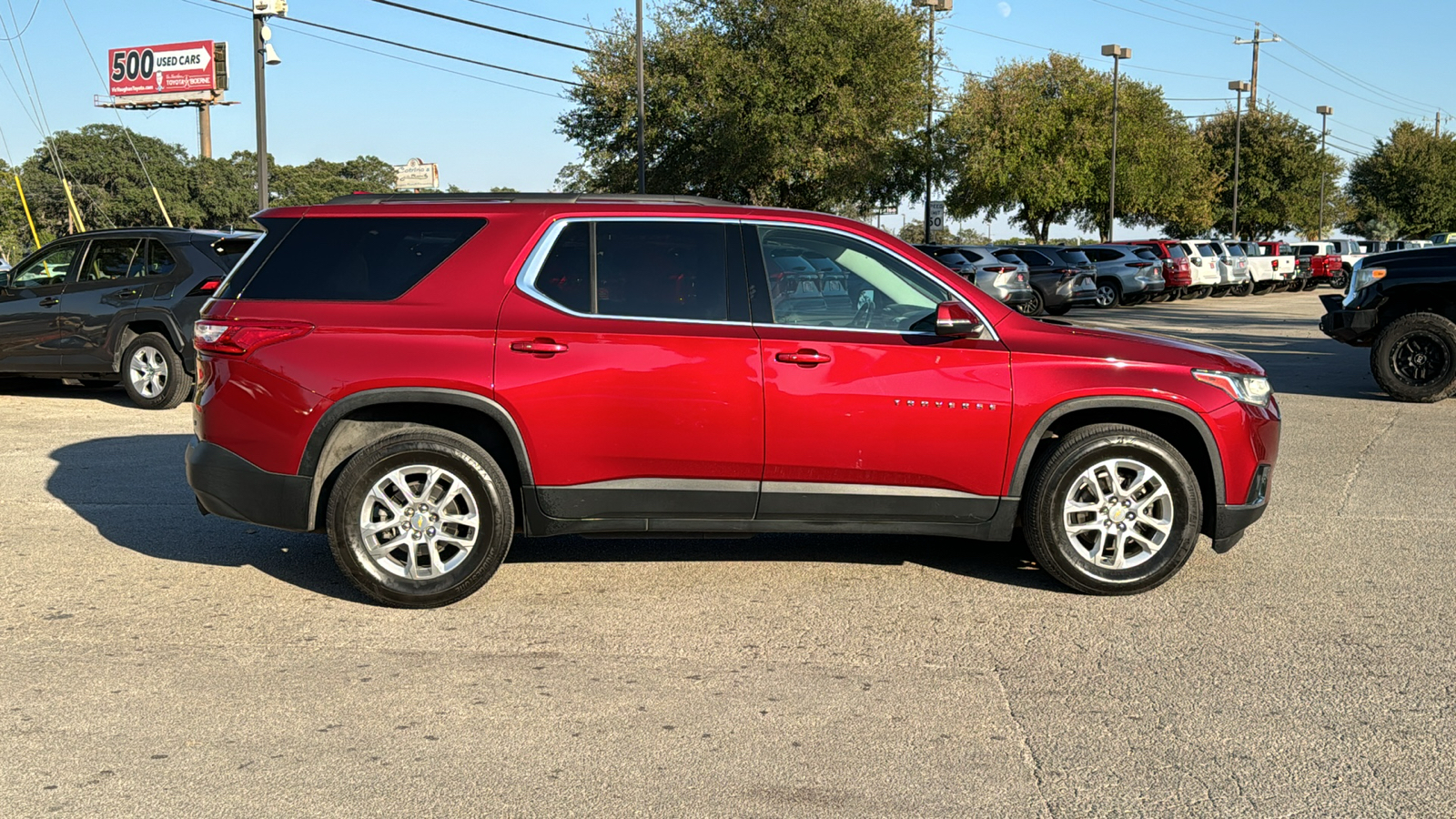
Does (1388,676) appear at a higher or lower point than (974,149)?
lower

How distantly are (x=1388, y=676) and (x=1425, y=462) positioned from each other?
5558mm

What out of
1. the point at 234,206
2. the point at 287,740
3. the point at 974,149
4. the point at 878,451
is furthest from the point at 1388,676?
the point at 234,206

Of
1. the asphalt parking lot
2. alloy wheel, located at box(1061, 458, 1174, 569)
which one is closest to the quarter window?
the asphalt parking lot

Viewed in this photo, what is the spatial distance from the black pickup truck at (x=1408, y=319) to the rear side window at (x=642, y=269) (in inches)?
380

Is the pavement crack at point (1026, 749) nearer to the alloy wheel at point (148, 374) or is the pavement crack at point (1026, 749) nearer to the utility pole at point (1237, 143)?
the alloy wheel at point (148, 374)

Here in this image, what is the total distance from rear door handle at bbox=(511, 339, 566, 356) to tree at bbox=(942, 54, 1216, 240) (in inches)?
1813

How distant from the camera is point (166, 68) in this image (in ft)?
256

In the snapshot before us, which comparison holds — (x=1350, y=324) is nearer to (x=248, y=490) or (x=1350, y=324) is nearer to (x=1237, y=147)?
(x=248, y=490)

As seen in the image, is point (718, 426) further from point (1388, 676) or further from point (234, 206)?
point (234, 206)

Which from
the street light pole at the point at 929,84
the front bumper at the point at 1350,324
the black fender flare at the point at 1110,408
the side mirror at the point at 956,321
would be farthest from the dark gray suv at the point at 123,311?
the street light pole at the point at 929,84

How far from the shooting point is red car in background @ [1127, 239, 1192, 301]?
36.4 m

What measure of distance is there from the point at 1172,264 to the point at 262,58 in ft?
82.9

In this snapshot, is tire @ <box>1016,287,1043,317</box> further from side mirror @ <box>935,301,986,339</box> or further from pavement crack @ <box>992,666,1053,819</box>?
pavement crack @ <box>992,666,1053,819</box>

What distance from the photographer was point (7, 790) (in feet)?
12.4
